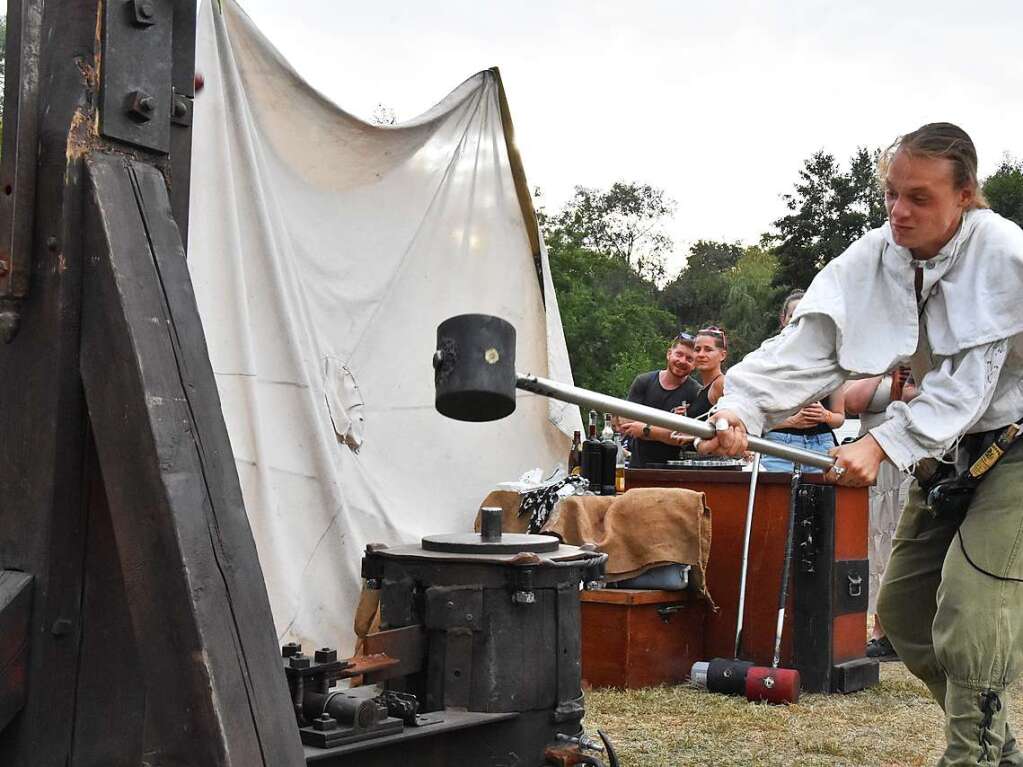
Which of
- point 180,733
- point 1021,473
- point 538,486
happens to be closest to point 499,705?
point 1021,473

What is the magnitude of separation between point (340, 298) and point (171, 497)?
3.67m

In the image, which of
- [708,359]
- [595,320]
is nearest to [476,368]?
[708,359]

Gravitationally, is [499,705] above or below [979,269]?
below

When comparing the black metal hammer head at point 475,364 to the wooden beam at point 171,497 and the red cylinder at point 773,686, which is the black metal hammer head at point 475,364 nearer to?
the wooden beam at point 171,497

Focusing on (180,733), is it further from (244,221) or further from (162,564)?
(244,221)

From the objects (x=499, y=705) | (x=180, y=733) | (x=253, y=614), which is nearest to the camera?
(x=180, y=733)

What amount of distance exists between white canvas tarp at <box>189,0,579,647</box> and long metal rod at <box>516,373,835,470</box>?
2398 mm

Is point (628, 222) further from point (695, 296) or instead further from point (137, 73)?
point (137, 73)

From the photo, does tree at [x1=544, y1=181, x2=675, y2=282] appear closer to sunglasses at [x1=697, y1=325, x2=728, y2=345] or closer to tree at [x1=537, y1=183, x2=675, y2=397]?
tree at [x1=537, y1=183, x2=675, y2=397]

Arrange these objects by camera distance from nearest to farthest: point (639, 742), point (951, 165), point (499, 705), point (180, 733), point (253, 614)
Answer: point (180, 733), point (253, 614), point (951, 165), point (499, 705), point (639, 742)

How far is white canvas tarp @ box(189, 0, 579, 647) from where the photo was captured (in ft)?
15.2

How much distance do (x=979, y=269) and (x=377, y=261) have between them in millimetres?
3197

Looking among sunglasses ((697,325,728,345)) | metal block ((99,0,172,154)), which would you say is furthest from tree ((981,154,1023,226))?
metal block ((99,0,172,154))

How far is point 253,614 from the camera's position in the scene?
162 cm
